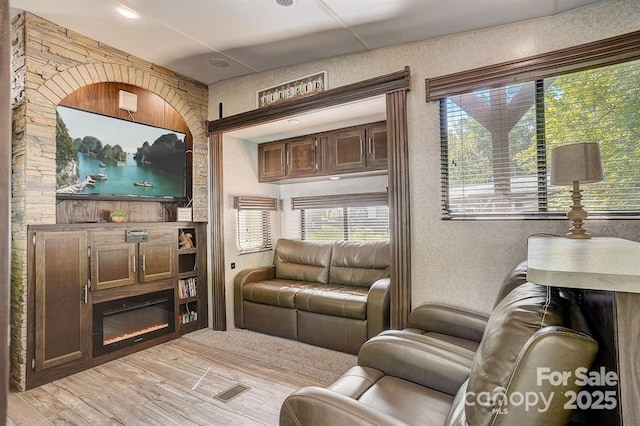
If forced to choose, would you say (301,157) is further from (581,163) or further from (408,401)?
(408,401)

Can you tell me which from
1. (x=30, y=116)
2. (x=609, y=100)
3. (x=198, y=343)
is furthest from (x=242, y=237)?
(x=609, y=100)

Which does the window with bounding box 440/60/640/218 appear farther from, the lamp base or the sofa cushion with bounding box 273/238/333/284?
the sofa cushion with bounding box 273/238/333/284

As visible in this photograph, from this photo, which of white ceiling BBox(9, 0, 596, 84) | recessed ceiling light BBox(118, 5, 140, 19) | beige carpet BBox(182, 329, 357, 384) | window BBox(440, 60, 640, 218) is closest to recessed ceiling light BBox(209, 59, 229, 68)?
white ceiling BBox(9, 0, 596, 84)

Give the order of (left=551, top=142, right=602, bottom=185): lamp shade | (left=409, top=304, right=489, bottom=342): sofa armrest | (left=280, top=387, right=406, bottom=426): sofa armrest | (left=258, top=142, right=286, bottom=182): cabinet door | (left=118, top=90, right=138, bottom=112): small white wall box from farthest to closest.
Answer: (left=258, top=142, right=286, bottom=182): cabinet door < (left=118, top=90, right=138, bottom=112): small white wall box < (left=409, top=304, right=489, bottom=342): sofa armrest < (left=551, top=142, right=602, bottom=185): lamp shade < (left=280, top=387, right=406, bottom=426): sofa armrest

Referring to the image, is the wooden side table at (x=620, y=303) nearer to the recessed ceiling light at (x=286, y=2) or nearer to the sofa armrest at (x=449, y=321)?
the sofa armrest at (x=449, y=321)

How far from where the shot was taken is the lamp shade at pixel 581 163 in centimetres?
202

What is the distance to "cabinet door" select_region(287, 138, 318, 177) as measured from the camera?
435cm

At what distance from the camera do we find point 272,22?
9.27 feet

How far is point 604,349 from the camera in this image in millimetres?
995

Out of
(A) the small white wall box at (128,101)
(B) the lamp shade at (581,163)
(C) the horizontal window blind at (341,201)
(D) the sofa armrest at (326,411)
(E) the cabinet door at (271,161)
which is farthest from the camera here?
(E) the cabinet door at (271,161)

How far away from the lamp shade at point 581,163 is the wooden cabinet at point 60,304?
3.84 m

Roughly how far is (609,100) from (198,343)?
4.25 meters

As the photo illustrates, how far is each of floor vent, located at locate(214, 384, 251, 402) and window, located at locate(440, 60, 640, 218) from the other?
2.23 meters

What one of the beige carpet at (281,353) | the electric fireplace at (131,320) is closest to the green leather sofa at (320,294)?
the beige carpet at (281,353)
